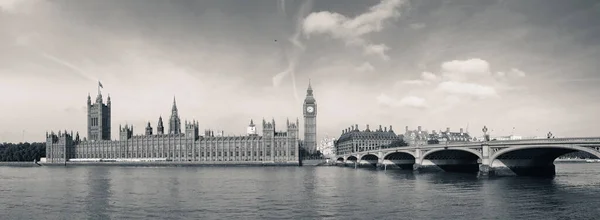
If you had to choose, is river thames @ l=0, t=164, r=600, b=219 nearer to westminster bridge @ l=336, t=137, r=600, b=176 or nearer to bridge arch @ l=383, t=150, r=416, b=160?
westminster bridge @ l=336, t=137, r=600, b=176

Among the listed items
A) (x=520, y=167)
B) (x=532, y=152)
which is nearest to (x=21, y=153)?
(x=520, y=167)

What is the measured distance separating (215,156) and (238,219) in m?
134

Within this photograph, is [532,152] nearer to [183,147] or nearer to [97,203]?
[97,203]

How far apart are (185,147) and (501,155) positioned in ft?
400

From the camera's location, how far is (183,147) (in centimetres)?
16850

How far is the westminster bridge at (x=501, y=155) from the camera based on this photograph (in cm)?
5169

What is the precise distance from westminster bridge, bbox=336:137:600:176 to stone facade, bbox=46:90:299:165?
5493 centimetres

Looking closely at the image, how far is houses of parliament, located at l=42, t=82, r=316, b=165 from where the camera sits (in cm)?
15861

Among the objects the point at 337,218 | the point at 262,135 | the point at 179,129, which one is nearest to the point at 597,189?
the point at 337,218

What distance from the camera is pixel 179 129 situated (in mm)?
199500

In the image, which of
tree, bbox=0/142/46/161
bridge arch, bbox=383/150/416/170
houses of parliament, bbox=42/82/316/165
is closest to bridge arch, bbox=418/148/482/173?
bridge arch, bbox=383/150/416/170

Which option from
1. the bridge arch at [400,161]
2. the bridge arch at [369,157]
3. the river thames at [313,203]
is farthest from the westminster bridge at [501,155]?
the bridge arch at [369,157]

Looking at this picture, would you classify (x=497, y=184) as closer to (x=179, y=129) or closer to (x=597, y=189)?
(x=597, y=189)

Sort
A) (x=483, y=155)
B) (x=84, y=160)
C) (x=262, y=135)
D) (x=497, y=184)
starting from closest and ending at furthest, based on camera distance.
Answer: (x=497, y=184) < (x=483, y=155) < (x=262, y=135) < (x=84, y=160)
